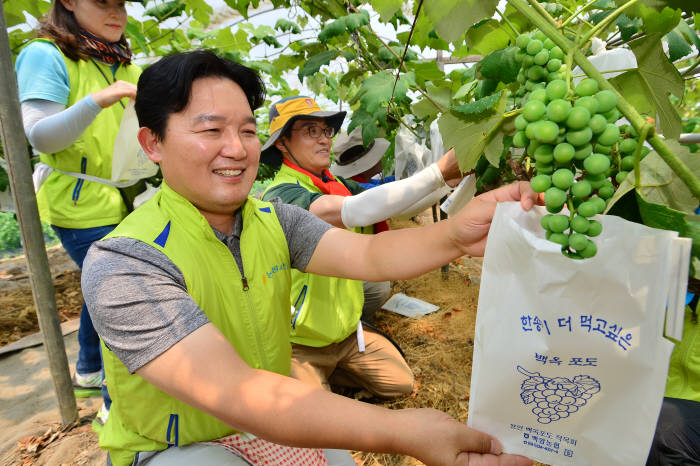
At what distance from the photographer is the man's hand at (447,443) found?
3.07 feet

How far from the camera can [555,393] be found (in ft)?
2.68

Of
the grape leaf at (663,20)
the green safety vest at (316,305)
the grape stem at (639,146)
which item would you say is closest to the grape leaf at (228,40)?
the green safety vest at (316,305)

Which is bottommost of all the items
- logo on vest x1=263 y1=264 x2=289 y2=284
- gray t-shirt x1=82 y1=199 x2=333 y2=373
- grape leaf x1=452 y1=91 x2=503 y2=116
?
logo on vest x1=263 y1=264 x2=289 y2=284

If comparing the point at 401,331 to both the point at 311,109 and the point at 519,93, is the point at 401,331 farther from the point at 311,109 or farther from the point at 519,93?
the point at 519,93

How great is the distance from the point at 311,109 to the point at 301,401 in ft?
6.64

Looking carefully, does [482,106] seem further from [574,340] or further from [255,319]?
[255,319]

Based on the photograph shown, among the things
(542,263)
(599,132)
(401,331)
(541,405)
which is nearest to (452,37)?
(599,132)

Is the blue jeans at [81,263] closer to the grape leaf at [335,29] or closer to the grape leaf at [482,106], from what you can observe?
the grape leaf at [335,29]

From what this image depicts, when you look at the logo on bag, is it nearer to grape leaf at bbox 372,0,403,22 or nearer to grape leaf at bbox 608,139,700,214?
grape leaf at bbox 608,139,700,214

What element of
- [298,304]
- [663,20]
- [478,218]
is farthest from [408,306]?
[663,20]

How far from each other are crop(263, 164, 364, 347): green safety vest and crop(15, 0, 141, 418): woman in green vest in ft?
2.95

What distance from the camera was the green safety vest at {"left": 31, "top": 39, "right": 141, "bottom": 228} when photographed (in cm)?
220

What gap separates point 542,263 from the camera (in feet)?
2.47

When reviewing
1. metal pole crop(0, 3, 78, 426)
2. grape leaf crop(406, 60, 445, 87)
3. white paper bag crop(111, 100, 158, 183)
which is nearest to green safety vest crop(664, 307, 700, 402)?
grape leaf crop(406, 60, 445, 87)
